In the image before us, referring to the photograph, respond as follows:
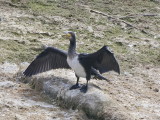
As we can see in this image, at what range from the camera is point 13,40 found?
1182 centimetres

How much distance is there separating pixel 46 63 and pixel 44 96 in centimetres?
72

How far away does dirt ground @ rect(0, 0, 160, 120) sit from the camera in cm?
834

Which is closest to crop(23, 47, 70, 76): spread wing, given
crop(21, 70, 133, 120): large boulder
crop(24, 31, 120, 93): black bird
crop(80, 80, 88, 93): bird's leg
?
crop(24, 31, 120, 93): black bird

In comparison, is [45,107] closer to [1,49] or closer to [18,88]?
[18,88]

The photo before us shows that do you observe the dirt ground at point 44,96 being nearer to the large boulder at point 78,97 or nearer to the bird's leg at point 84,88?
the large boulder at point 78,97

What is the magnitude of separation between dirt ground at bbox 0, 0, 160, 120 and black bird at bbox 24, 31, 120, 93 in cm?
35

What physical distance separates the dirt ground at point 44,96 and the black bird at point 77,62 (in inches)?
13.7

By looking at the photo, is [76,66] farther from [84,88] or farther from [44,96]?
[44,96]

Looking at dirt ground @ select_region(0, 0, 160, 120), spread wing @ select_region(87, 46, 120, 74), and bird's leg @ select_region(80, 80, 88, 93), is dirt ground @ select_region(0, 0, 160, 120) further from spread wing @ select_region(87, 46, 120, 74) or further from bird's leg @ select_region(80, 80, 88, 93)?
spread wing @ select_region(87, 46, 120, 74)

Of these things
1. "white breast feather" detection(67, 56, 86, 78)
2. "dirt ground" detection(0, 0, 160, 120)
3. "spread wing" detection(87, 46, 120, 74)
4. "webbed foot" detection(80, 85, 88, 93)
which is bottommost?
"dirt ground" detection(0, 0, 160, 120)

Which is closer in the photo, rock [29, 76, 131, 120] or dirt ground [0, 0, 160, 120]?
rock [29, 76, 131, 120]

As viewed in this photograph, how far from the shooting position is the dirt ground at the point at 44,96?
8336mm

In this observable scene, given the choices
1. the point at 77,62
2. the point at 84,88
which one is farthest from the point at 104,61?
the point at 84,88

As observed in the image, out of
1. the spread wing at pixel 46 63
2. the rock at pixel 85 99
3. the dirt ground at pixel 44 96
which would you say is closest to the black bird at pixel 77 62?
the spread wing at pixel 46 63
